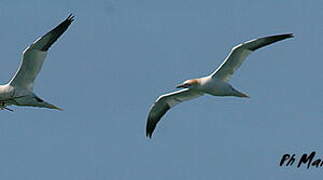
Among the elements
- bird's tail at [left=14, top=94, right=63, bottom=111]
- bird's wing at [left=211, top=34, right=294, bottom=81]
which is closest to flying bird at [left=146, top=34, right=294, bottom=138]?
bird's wing at [left=211, top=34, right=294, bottom=81]

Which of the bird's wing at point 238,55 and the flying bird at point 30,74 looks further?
the bird's wing at point 238,55

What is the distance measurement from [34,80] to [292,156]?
7631 mm

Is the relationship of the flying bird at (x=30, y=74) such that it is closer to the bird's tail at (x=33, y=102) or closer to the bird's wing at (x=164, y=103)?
the bird's tail at (x=33, y=102)

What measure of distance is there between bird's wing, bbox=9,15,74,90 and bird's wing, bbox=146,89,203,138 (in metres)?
4.46

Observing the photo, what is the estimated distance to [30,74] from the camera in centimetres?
2847

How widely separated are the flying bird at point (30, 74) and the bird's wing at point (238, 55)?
441 centimetres

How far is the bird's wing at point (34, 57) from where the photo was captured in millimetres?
27984

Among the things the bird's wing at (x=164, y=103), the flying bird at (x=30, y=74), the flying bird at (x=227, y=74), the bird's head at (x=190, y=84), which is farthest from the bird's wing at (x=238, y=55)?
the flying bird at (x=30, y=74)

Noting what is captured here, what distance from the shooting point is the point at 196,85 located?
29.5 metres

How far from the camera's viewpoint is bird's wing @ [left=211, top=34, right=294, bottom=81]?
2841cm

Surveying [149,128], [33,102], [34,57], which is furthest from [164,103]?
[34,57]

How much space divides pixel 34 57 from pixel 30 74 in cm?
57

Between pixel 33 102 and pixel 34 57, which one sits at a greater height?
pixel 34 57

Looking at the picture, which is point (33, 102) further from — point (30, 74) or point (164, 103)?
point (164, 103)
